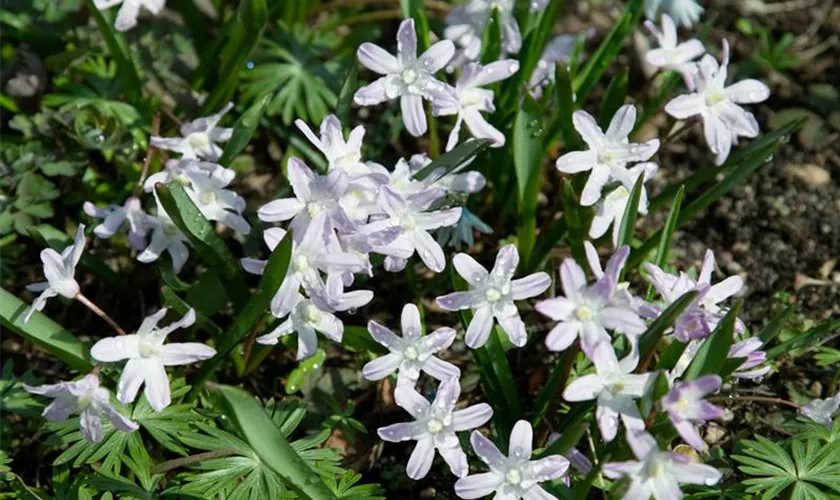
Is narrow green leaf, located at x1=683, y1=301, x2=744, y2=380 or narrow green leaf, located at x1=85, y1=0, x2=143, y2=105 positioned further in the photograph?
narrow green leaf, located at x1=85, y1=0, x2=143, y2=105

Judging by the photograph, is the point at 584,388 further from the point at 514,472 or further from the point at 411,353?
the point at 411,353

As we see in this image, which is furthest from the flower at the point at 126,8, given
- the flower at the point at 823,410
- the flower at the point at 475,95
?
the flower at the point at 823,410

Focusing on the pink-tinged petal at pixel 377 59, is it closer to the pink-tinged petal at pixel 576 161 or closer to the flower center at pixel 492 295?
the pink-tinged petal at pixel 576 161

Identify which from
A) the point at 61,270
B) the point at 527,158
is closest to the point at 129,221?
the point at 61,270

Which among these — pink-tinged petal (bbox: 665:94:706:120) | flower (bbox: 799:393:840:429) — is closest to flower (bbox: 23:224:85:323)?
pink-tinged petal (bbox: 665:94:706:120)

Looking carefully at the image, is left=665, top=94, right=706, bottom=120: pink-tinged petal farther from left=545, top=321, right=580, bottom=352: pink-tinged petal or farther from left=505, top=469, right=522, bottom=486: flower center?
left=505, top=469, right=522, bottom=486: flower center

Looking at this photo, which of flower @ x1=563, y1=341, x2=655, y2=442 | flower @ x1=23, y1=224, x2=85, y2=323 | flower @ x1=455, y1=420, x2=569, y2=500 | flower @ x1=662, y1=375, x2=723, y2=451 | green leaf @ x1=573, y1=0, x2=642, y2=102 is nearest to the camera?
flower @ x1=662, y1=375, x2=723, y2=451
